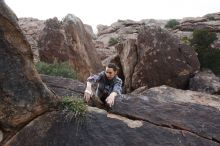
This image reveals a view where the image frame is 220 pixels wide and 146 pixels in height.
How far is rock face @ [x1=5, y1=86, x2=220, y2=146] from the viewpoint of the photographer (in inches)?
286

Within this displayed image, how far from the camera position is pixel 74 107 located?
7.74m

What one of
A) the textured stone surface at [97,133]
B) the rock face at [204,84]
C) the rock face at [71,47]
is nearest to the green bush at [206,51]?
the rock face at [204,84]

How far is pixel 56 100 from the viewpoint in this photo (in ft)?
25.6

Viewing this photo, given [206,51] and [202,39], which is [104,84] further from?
[202,39]

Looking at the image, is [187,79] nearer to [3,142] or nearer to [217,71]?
[217,71]

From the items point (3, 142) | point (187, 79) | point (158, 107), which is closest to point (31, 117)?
point (3, 142)

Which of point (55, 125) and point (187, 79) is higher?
point (55, 125)

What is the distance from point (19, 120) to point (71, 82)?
3383mm

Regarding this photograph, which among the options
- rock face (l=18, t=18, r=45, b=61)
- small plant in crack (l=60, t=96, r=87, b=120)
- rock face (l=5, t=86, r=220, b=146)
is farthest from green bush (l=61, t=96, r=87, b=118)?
rock face (l=18, t=18, r=45, b=61)

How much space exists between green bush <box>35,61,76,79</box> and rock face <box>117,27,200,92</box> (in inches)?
125

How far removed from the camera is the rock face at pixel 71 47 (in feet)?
73.0

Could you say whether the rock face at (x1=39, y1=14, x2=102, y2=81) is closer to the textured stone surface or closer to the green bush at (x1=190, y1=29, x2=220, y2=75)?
the green bush at (x1=190, y1=29, x2=220, y2=75)

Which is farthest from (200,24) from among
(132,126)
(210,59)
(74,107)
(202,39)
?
(74,107)

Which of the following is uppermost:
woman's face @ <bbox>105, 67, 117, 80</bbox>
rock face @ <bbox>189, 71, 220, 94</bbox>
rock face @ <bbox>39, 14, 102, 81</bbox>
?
woman's face @ <bbox>105, 67, 117, 80</bbox>
